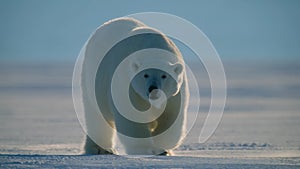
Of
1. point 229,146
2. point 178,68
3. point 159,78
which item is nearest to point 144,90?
point 159,78

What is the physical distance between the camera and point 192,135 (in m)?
9.33

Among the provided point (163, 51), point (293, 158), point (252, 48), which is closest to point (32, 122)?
point (163, 51)

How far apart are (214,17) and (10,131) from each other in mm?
61857

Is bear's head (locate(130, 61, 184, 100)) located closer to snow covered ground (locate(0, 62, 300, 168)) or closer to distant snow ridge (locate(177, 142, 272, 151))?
snow covered ground (locate(0, 62, 300, 168))

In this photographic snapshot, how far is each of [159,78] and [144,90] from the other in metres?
0.18

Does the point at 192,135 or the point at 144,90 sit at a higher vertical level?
the point at 192,135

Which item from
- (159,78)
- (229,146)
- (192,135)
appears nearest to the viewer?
(159,78)

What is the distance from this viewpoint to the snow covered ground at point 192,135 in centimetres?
629

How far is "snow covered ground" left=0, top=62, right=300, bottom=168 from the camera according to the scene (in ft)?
20.6

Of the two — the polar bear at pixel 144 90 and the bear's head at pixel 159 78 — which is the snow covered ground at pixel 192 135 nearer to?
the polar bear at pixel 144 90

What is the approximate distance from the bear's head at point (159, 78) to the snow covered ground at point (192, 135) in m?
0.66

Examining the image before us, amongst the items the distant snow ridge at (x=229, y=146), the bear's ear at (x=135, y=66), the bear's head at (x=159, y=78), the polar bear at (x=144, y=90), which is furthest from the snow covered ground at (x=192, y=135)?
the bear's ear at (x=135, y=66)

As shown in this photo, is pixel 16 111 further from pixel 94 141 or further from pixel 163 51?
pixel 163 51

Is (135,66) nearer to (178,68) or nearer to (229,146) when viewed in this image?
(178,68)
